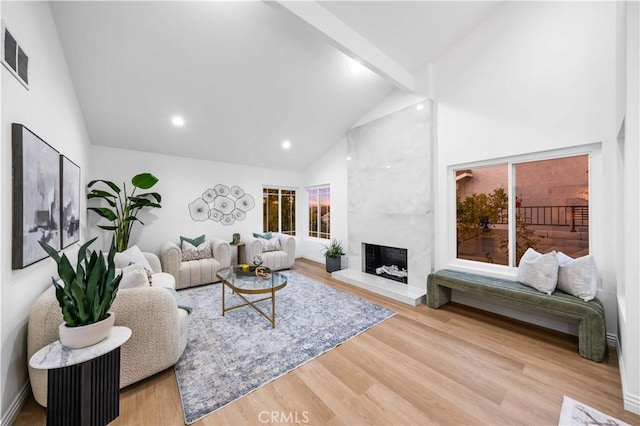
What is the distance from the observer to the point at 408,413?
161cm

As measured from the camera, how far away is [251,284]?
115 inches

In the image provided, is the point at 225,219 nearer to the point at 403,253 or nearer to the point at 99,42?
the point at 99,42

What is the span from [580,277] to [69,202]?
5194 millimetres

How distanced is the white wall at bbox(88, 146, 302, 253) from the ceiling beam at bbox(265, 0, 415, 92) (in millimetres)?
3609

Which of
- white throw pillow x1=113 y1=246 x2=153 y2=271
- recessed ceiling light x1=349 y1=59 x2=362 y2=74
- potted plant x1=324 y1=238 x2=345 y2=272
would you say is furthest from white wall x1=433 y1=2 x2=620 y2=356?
white throw pillow x1=113 y1=246 x2=153 y2=271

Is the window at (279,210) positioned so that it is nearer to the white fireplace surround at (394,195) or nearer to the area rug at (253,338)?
the white fireplace surround at (394,195)

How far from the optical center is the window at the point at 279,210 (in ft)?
19.9

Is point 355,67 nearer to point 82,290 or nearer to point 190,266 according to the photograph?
point 82,290

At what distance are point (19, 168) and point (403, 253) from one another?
4.43 metres

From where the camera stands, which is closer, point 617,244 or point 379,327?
point 617,244

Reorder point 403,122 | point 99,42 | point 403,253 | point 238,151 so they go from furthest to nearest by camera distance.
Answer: point 238,151
point 403,253
point 403,122
point 99,42

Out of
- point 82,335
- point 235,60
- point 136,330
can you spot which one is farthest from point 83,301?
point 235,60

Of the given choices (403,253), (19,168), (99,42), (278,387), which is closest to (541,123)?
(403,253)

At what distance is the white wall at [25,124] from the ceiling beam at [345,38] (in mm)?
1826
